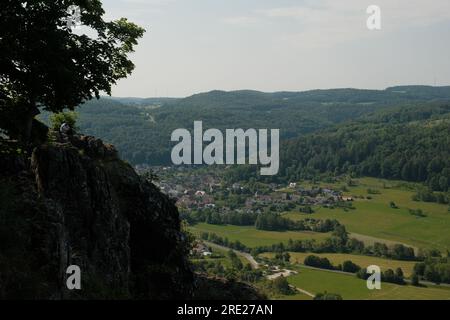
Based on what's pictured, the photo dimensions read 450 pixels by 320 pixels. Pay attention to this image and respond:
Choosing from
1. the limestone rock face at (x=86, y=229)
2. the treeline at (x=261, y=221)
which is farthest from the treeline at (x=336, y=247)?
the limestone rock face at (x=86, y=229)

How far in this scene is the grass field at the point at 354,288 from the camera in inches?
3696

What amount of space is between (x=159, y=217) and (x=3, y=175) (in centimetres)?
794

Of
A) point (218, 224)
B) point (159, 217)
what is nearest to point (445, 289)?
point (218, 224)

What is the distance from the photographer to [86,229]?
63.9ft

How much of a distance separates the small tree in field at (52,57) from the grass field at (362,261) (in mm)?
102599

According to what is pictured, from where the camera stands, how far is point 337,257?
127 metres

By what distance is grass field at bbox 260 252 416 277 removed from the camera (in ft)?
377

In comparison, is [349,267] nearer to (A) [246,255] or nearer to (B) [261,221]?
(A) [246,255]

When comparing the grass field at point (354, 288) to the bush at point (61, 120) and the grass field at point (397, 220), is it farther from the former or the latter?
the bush at point (61, 120)

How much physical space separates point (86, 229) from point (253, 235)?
13637cm
